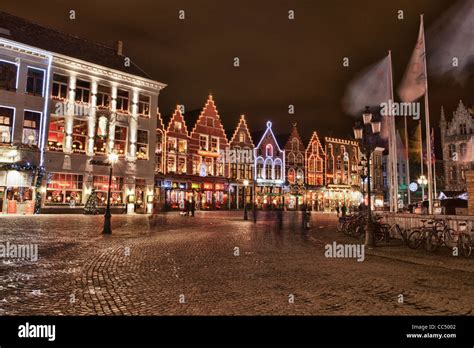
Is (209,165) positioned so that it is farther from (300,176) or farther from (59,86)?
(59,86)

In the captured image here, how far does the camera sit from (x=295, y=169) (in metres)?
62.6

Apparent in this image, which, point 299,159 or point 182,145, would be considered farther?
point 299,159

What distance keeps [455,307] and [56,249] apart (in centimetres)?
1072

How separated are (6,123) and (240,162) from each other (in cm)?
3253

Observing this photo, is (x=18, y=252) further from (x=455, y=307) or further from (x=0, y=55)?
(x=0, y=55)

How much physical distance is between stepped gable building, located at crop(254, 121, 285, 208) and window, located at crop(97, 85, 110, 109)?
2649cm

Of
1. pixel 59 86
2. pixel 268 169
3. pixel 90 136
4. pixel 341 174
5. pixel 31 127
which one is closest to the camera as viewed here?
pixel 31 127

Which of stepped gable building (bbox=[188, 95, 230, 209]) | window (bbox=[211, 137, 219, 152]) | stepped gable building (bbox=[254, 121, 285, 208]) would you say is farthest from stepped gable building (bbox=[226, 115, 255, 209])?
window (bbox=[211, 137, 219, 152])

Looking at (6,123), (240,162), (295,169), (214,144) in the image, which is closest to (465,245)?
(6,123)

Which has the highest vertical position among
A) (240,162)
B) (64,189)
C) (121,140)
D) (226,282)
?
(240,162)

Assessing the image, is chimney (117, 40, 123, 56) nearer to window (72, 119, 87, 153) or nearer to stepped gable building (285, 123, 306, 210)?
window (72, 119, 87, 153)

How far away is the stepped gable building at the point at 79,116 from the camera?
31312mm

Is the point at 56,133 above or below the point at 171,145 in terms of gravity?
below
